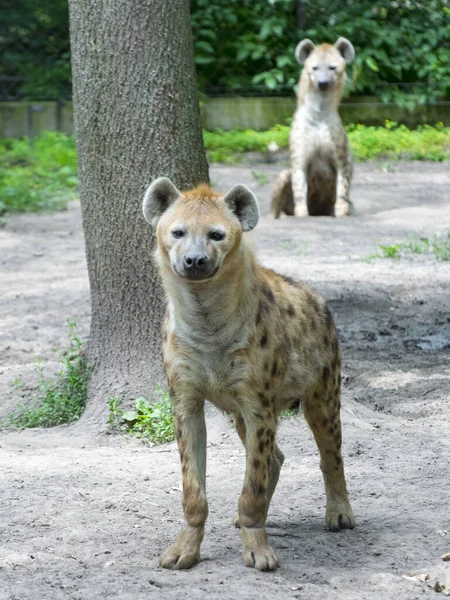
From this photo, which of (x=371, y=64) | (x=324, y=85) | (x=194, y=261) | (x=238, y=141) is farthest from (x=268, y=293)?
(x=371, y=64)

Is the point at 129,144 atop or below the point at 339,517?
atop

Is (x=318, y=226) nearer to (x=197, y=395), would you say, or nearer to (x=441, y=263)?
(x=441, y=263)

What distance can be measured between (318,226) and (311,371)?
232 inches

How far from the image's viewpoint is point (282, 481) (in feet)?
13.6

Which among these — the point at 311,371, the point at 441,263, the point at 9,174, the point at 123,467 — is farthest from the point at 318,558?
the point at 9,174

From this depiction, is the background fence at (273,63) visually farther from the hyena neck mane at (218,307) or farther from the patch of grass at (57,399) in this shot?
the hyena neck mane at (218,307)

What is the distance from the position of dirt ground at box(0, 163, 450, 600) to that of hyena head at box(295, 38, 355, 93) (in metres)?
3.42

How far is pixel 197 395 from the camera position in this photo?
342cm

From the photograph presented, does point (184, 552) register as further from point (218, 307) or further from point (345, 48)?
point (345, 48)

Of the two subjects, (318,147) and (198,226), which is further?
(318,147)

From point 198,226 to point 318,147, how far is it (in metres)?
7.16

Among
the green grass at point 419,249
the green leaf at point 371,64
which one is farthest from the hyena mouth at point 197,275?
the green leaf at point 371,64

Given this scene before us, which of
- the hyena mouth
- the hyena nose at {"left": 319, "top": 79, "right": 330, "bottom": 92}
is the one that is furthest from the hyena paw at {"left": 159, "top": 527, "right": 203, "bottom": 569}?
the hyena nose at {"left": 319, "top": 79, "right": 330, "bottom": 92}

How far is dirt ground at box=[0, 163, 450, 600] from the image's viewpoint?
317 centimetres
